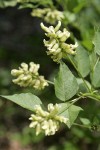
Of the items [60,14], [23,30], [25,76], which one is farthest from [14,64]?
[25,76]

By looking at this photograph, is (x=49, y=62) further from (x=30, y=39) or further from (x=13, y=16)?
(x=13, y=16)

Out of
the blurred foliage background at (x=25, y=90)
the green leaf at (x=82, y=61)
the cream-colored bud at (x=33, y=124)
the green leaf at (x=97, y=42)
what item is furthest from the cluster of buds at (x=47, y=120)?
the blurred foliage background at (x=25, y=90)

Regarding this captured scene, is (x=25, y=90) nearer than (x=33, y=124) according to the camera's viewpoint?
No

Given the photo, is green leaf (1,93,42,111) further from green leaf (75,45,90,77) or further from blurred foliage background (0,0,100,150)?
blurred foliage background (0,0,100,150)

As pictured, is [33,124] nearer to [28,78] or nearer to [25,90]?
[28,78]

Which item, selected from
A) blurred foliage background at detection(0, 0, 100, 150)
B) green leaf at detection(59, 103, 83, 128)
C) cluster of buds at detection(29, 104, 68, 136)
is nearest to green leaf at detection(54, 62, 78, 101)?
green leaf at detection(59, 103, 83, 128)

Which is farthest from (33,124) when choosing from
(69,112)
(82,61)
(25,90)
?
(25,90)

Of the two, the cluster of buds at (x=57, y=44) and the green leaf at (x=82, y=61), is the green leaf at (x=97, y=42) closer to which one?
the cluster of buds at (x=57, y=44)
